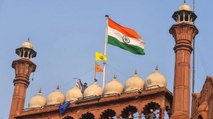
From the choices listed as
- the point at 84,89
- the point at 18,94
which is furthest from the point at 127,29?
the point at 18,94

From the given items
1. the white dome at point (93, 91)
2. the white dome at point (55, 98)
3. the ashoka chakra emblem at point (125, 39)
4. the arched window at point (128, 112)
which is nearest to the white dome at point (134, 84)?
the arched window at point (128, 112)

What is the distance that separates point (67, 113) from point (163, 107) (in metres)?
6.50

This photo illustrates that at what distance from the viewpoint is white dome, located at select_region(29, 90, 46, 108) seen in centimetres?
4400

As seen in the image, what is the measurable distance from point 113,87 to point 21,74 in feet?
25.3

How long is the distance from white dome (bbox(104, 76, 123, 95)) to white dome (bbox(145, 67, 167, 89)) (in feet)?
6.02

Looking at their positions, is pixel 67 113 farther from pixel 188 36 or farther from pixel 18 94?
pixel 188 36

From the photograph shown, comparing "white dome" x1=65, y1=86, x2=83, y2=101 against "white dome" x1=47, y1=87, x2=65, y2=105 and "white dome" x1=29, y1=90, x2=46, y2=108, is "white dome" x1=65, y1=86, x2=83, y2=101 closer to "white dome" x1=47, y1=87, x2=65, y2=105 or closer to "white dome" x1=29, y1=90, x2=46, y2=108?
"white dome" x1=47, y1=87, x2=65, y2=105

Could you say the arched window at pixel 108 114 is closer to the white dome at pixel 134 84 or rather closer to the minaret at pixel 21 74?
the white dome at pixel 134 84

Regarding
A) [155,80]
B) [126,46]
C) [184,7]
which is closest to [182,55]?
[155,80]

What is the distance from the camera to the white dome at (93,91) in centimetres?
4203

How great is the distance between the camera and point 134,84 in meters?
40.8

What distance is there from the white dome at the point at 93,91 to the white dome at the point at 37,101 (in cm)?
324

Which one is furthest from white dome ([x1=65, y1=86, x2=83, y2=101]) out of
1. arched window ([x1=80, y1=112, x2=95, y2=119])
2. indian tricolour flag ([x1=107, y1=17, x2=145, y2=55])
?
indian tricolour flag ([x1=107, y1=17, x2=145, y2=55])

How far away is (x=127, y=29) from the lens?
1763 inches
